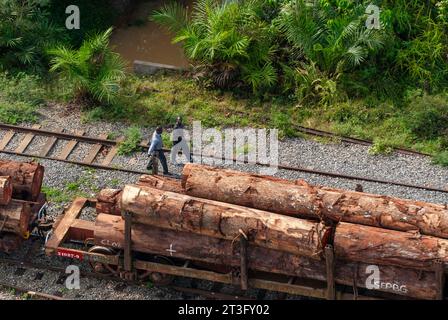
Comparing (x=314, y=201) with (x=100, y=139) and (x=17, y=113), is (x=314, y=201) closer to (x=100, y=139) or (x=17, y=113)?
(x=100, y=139)

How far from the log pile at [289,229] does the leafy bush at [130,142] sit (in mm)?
3782

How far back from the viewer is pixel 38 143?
16547mm

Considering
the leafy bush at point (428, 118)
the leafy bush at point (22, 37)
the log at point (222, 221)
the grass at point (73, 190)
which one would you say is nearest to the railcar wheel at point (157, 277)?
the log at point (222, 221)

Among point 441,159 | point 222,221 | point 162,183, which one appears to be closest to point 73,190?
point 162,183

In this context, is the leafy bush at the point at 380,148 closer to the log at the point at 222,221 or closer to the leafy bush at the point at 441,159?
the leafy bush at the point at 441,159

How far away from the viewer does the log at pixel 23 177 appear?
43.0ft

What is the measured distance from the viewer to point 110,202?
1276cm

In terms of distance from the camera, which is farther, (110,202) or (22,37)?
(22,37)

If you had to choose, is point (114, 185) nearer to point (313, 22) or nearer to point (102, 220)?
point (102, 220)

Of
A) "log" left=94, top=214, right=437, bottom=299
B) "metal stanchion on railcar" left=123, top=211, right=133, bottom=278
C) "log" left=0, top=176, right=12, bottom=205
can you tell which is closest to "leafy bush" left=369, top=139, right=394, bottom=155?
"log" left=94, top=214, right=437, bottom=299

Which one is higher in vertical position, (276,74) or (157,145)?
(276,74)

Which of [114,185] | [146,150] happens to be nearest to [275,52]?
[146,150]

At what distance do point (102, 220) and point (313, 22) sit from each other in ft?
26.6

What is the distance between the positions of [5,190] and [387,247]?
6135 mm
